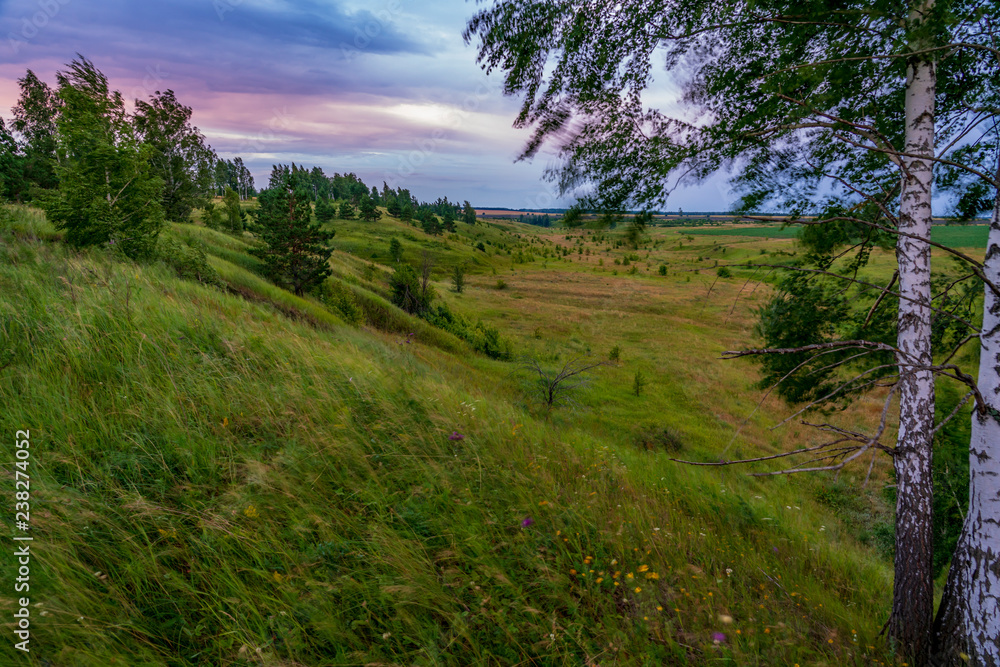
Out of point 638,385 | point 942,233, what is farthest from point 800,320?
point 638,385

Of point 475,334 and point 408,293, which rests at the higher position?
point 408,293

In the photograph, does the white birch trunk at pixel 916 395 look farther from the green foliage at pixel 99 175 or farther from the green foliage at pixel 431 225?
the green foliage at pixel 431 225

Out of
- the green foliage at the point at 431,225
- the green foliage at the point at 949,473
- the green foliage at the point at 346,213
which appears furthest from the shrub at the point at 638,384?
the green foliage at the point at 346,213

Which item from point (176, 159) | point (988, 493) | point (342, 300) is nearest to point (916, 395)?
point (988, 493)

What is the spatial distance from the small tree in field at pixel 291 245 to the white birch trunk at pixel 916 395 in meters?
28.6

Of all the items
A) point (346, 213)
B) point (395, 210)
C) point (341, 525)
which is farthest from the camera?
point (395, 210)

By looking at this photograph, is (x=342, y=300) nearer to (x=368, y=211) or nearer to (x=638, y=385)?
(x=638, y=385)

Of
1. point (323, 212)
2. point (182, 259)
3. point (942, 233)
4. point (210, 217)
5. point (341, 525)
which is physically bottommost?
point (341, 525)

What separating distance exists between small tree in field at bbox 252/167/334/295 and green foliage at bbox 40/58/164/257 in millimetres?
16111

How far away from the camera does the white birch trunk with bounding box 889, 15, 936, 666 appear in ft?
9.18

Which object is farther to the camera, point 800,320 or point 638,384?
point 638,384

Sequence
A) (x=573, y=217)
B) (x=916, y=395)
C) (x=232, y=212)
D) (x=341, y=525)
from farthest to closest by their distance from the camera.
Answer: (x=232, y=212) → (x=573, y=217) → (x=916, y=395) → (x=341, y=525)

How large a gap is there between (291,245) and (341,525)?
29038 millimetres

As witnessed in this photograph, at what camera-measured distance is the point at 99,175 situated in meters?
10.1
